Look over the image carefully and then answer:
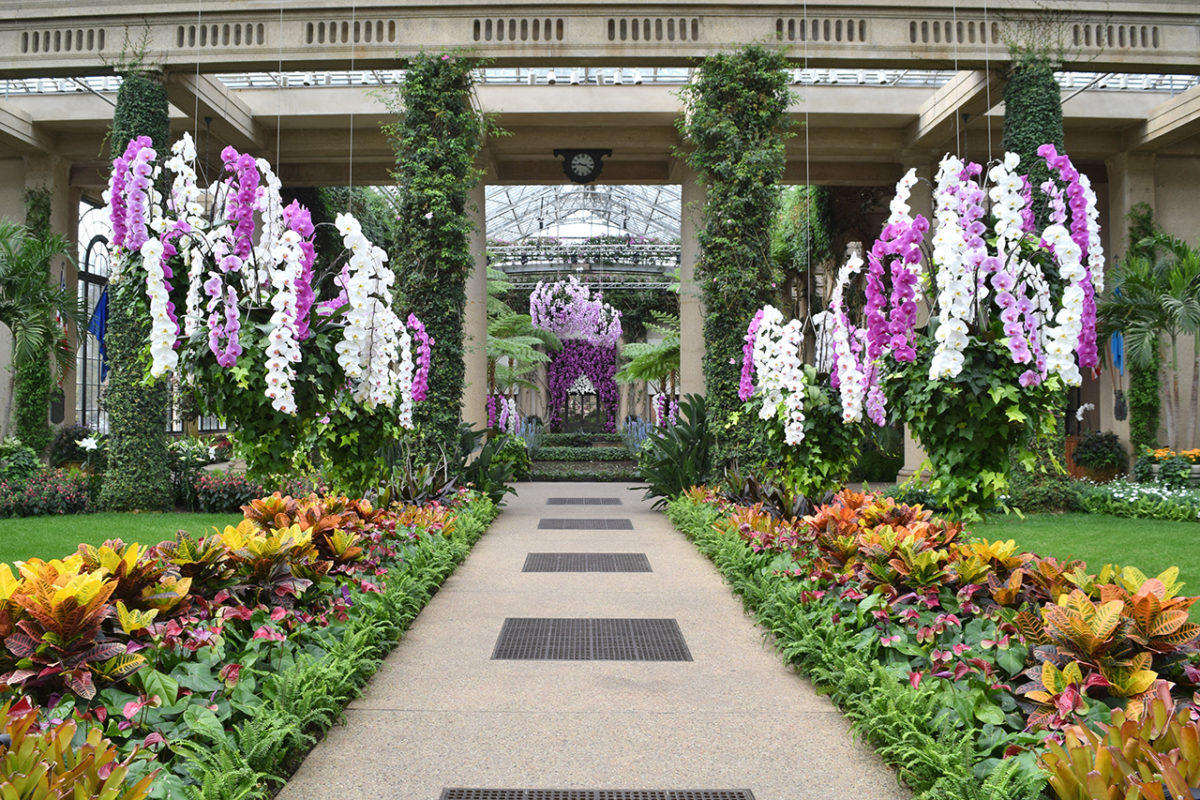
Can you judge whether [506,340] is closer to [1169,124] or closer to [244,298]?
[1169,124]

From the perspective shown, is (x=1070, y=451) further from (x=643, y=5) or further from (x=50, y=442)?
(x=50, y=442)

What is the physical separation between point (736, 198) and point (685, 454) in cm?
284

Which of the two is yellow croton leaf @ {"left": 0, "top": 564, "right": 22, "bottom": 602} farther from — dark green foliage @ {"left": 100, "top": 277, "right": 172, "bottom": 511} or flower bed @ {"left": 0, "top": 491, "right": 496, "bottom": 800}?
dark green foliage @ {"left": 100, "top": 277, "right": 172, "bottom": 511}

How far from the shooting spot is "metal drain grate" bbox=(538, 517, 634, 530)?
853cm

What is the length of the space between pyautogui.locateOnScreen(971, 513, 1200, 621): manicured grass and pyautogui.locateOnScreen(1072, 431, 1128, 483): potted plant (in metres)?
3.45

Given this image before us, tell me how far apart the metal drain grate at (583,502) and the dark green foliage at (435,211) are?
2.23m

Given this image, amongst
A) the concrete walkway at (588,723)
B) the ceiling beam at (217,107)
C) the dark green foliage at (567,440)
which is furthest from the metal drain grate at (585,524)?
the dark green foliage at (567,440)

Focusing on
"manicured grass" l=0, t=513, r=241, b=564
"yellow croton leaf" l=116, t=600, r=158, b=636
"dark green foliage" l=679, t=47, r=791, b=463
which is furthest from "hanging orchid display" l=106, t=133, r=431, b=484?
"dark green foliage" l=679, t=47, r=791, b=463

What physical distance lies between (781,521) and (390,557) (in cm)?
269

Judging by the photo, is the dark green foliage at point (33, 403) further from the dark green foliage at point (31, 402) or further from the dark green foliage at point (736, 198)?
the dark green foliage at point (736, 198)

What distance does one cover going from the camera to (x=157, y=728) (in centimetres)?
248

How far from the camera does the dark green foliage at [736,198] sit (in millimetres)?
8938

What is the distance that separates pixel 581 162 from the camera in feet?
40.0

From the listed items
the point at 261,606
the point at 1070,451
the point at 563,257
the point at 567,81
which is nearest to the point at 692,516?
the point at 261,606
